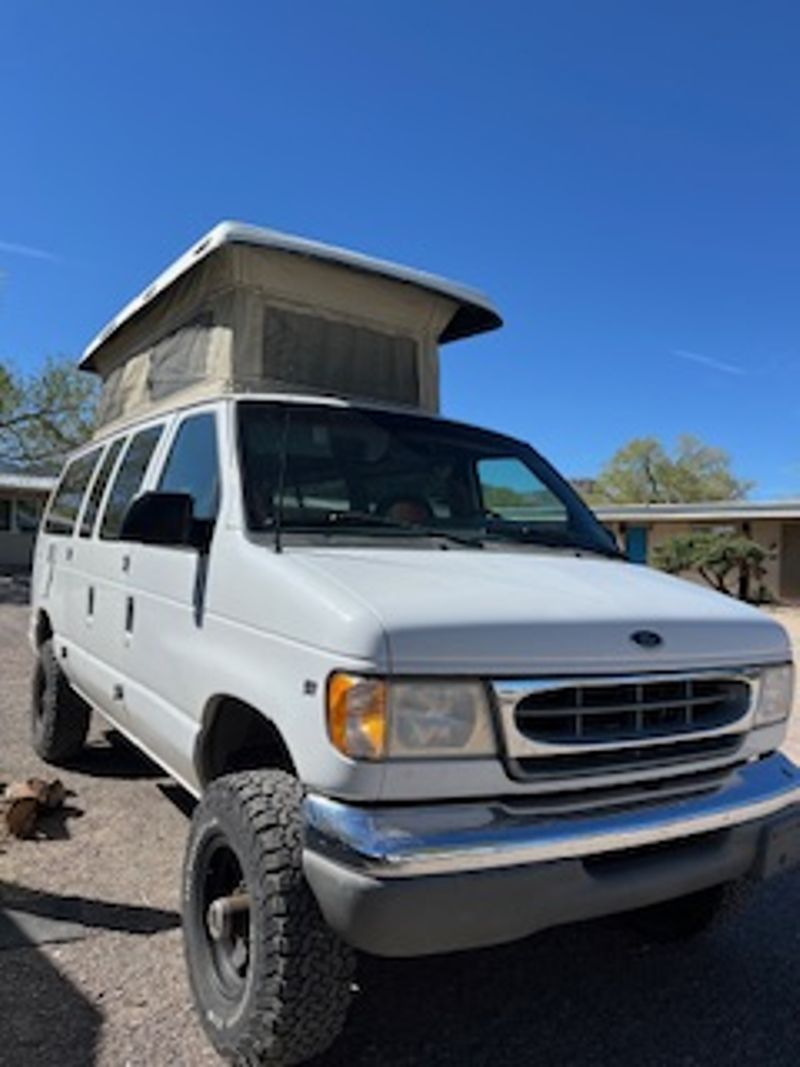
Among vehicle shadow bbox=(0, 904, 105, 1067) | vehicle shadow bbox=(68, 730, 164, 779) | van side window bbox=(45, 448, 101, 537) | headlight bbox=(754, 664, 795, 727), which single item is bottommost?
vehicle shadow bbox=(0, 904, 105, 1067)

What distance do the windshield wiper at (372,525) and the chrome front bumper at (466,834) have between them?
112 cm

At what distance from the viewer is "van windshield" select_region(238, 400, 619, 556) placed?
357cm

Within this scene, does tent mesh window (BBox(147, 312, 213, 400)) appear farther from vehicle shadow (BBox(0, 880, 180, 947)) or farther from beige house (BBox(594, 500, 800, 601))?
beige house (BBox(594, 500, 800, 601))

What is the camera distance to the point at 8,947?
3.61 m

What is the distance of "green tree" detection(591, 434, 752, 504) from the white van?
56422 mm

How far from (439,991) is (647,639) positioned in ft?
5.22

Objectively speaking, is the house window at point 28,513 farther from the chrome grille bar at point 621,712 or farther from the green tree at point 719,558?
the chrome grille bar at point 621,712

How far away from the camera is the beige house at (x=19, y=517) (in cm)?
3091

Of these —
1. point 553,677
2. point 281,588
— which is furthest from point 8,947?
point 553,677

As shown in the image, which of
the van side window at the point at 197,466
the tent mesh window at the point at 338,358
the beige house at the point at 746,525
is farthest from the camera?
the beige house at the point at 746,525

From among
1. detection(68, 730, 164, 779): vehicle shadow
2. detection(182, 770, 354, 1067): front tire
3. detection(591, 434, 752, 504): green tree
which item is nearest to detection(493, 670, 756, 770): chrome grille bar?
detection(182, 770, 354, 1067): front tire

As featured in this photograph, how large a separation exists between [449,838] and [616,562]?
5.77 feet

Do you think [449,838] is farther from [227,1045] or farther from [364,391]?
[364,391]

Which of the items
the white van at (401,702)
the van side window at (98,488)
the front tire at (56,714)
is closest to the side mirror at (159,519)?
the white van at (401,702)
